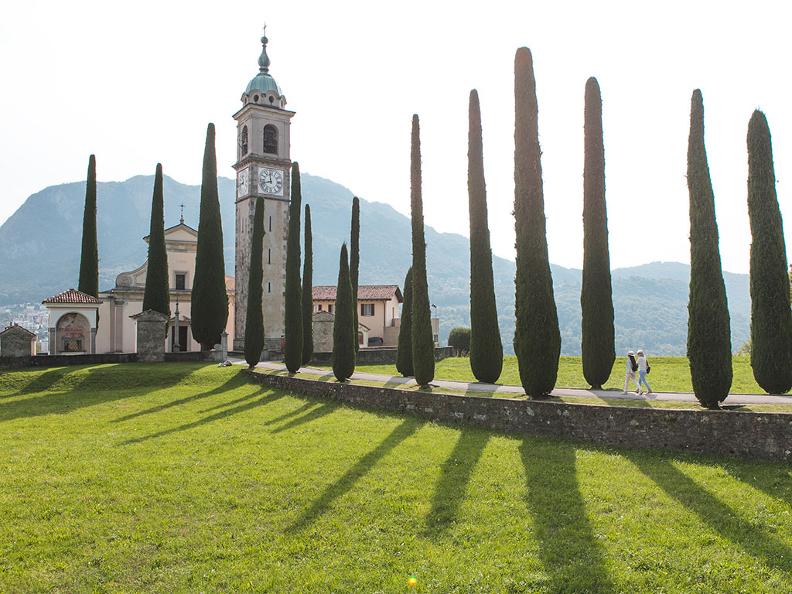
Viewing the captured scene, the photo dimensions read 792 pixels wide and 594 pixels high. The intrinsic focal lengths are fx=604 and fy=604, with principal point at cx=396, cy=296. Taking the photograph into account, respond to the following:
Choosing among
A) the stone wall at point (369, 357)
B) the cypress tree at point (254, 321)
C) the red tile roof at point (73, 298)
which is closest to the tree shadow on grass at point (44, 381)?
the red tile roof at point (73, 298)

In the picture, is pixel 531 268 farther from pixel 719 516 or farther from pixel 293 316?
pixel 293 316

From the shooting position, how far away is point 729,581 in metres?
6.87

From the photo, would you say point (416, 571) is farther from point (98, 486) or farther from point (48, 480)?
point (48, 480)

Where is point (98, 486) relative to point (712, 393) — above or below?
below

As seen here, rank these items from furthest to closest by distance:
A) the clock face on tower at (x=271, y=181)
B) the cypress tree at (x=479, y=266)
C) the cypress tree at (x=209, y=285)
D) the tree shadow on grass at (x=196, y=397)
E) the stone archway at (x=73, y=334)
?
the clock face on tower at (x=271, y=181), the cypress tree at (x=209, y=285), the stone archway at (x=73, y=334), the cypress tree at (x=479, y=266), the tree shadow on grass at (x=196, y=397)

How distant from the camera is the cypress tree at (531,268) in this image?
52.7 ft

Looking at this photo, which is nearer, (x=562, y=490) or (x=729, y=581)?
(x=729, y=581)

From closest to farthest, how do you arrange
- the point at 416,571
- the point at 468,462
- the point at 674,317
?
the point at 416,571 → the point at 468,462 → the point at 674,317

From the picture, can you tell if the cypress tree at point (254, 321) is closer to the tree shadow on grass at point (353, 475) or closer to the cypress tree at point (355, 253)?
the cypress tree at point (355, 253)

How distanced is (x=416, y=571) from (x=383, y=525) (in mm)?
1444

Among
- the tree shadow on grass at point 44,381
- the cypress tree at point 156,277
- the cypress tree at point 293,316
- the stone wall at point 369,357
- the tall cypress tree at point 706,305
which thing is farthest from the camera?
the cypress tree at point 156,277

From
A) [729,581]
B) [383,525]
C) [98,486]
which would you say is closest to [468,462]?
[383,525]

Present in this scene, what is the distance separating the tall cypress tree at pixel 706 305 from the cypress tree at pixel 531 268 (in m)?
3.48

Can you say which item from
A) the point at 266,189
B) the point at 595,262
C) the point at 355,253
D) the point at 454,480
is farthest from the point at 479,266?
the point at 266,189
